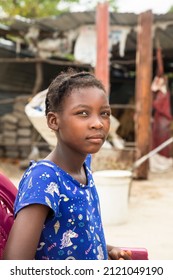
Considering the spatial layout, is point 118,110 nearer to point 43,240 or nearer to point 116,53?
point 116,53

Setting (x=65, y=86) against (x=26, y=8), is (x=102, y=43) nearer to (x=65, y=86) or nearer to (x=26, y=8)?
(x=65, y=86)

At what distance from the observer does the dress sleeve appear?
1129 mm

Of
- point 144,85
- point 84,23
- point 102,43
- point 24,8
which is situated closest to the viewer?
point 102,43

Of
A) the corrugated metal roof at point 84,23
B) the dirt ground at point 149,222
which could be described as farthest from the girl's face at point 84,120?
the corrugated metal roof at point 84,23

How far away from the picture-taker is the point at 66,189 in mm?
1222

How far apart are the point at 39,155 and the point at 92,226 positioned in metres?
7.30

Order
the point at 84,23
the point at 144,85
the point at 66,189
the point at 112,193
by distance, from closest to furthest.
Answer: the point at 66,189 → the point at 112,193 → the point at 144,85 → the point at 84,23

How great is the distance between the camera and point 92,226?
1.29m

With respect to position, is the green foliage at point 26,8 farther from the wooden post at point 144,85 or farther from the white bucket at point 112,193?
the white bucket at point 112,193

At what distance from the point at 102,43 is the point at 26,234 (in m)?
5.41

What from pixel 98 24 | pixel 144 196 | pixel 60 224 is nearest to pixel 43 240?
pixel 60 224

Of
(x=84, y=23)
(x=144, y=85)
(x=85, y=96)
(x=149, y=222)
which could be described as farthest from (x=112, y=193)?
(x=84, y=23)

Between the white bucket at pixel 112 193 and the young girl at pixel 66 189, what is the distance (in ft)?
9.26

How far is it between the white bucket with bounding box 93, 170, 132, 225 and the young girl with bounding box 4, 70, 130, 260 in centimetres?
282
